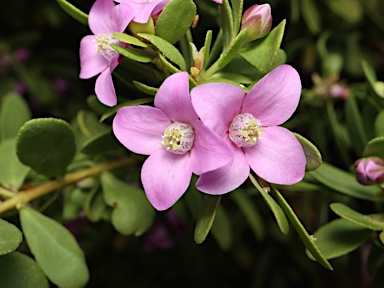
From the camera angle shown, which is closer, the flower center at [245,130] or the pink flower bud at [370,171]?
the flower center at [245,130]

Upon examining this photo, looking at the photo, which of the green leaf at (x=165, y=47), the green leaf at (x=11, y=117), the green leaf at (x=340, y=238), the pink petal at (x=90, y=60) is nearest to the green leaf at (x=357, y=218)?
the green leaf at (x=340, y=238)

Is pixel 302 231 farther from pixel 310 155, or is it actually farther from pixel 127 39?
pixel 127 39

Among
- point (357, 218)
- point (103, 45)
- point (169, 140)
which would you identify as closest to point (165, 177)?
point (169, 140)

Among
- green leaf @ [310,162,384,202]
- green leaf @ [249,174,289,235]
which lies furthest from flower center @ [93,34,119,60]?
green leaf @ [310,162,384,202]

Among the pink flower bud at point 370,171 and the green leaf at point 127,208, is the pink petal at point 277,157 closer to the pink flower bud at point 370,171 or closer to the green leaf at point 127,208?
the pink flower bud at point 370,171

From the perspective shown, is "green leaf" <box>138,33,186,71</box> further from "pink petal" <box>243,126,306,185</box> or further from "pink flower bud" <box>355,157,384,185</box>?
"pink flower bud" <box>355,157,384,185</box>

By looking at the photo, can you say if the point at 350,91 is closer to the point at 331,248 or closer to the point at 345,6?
the point at 345,6

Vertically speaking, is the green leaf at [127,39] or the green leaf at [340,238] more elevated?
the green leaf at [127,39]
